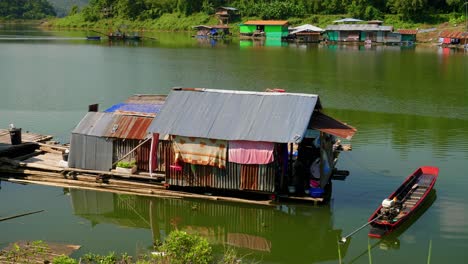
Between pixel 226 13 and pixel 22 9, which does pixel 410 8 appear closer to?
pixel 226 13

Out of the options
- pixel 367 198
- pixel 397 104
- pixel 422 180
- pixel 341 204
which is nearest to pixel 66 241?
pixel 341 204

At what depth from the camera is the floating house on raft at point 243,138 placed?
15977mm

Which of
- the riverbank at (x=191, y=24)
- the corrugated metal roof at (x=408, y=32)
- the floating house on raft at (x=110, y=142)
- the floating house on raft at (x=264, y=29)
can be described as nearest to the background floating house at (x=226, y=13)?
the riverbank at (x=191, y=24)

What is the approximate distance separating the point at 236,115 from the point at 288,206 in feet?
11.2

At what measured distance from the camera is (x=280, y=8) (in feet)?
321

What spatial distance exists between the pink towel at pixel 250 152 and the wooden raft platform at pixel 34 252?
5.43m

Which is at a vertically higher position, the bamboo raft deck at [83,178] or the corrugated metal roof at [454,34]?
the corrugated metal roof at [454,34]

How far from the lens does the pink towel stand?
1580cm

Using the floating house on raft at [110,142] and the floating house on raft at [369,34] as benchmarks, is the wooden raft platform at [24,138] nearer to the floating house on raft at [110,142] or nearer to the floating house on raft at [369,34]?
the floating house on raft at [110,142]

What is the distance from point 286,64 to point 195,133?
1480 inches

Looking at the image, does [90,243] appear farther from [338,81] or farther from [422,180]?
[338,81]

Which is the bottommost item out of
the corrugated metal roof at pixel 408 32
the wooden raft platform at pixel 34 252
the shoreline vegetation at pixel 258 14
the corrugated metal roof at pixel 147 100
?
the wooden raft platform at pixel 34 252

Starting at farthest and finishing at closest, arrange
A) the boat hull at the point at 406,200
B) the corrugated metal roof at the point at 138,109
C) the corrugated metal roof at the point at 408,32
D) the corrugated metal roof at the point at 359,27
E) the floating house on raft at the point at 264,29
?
the floating house on raft at the point at 264,29
the corrugated metal roof at the point at 359,27
the corrugated metal roof at the point at 408,32
the corrugated metal roof at the point at 138,109
the boat hull at the point at 406,200

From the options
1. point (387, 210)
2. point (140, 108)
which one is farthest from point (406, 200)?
point (140, 108)
